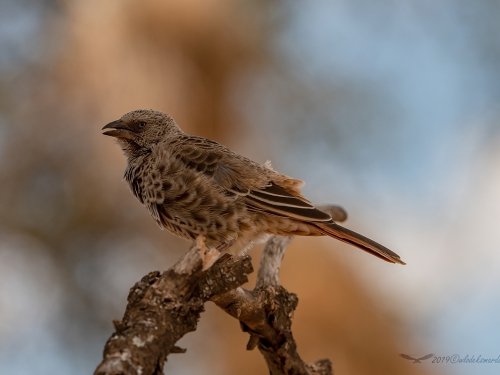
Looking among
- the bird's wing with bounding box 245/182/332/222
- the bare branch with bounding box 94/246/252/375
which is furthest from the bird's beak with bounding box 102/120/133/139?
the bare branch with bounding box 94/246/252/375

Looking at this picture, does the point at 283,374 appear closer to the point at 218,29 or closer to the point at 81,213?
the point at 81,213

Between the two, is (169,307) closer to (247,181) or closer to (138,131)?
(247,181)

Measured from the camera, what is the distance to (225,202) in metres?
3.64

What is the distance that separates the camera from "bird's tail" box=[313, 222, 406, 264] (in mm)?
3443

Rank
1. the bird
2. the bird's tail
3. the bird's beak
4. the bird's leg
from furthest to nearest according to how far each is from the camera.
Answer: the bird's beak → the bird → the bird's tail → the bird's leg

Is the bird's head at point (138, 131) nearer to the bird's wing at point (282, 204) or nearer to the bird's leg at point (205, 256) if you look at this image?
the bird's wing at point (282, 204)

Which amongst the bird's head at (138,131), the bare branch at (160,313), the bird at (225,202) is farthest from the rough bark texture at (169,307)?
the bird's head at (138,131)

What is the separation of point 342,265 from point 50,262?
356cm

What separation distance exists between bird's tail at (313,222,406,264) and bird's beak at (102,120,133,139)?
164 cm

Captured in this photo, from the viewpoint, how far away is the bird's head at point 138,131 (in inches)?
168

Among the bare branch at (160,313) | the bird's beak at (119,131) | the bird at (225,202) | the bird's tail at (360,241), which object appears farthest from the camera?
the bird's beak at (119,131)

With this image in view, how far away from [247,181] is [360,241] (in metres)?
0.82

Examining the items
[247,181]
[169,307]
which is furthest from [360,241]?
[169,307]

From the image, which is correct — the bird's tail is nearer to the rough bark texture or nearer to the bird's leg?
the rough bark texture
